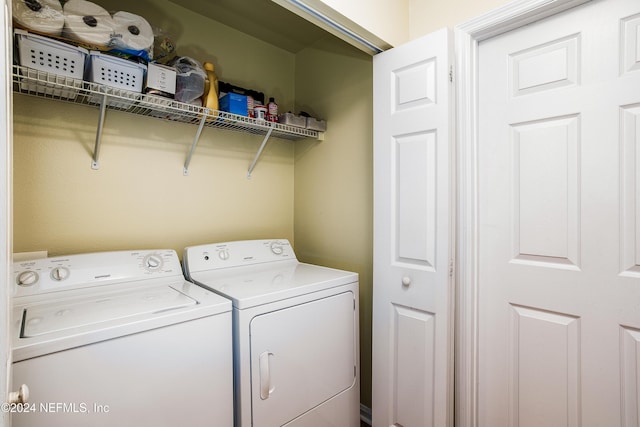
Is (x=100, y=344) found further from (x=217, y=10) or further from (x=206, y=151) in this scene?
(x=217, y=10)

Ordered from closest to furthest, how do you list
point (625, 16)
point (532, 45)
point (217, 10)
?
point (625, 16) < point (532, 45) < point (217, 10)

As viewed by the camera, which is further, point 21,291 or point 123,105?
point 123,105

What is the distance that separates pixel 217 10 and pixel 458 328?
223cm

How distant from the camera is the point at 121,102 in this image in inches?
59.6

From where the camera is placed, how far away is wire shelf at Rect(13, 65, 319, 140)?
49.8 inches

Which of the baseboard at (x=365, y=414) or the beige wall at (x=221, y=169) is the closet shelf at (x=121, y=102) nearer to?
the beige wall at (x=221, y=169)

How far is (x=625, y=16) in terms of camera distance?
120 cm

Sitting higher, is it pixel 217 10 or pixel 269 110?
pixel 217 10

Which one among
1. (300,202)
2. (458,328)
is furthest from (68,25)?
(458,328)

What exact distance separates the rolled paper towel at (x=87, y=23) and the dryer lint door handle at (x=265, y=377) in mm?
1484

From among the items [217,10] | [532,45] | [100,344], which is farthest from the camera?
[217,10]

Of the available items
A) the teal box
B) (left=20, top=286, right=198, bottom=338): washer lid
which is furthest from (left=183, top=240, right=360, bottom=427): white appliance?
the teal box

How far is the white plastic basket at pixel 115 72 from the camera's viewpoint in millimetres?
1315

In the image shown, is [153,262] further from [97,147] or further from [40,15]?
[40,15]
